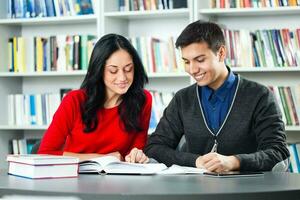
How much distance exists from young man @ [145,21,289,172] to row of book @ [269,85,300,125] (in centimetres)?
137

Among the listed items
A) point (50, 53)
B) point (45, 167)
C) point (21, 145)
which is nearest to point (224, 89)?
point (45, 167)

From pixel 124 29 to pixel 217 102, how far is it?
194cm

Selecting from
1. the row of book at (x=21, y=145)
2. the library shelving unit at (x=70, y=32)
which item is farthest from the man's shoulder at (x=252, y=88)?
the row of book at (x=21, y=145)

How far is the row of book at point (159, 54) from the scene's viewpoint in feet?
13.8

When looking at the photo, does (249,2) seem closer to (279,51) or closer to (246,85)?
(279,51)

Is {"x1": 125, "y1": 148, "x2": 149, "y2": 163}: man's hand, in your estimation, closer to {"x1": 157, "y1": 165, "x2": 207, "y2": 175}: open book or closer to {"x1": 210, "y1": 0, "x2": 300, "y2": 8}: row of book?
{"x1": 157, "y1": 165, "x2": 207, "y2": 175}: open book

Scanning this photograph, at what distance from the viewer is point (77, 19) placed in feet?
14.4

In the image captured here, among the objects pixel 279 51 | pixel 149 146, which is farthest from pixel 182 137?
pixel 279 51

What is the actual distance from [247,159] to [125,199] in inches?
30.0

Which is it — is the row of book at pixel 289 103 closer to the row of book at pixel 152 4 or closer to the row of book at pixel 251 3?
the row of book at pixel 251 3

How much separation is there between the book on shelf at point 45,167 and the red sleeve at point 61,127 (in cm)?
60

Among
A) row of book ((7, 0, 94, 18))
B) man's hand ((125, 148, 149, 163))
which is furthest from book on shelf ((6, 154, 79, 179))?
row of book ((7, 0, 94, 18))

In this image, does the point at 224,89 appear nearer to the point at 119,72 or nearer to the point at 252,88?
the point at 252,88

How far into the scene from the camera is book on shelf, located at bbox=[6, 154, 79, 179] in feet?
6.81
